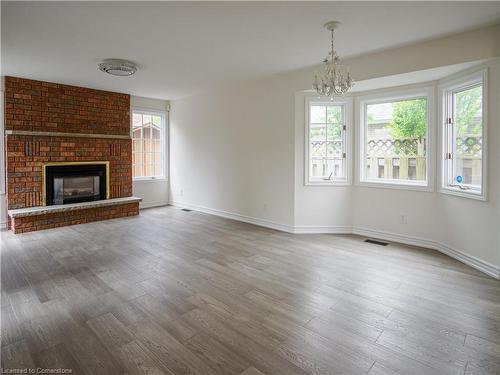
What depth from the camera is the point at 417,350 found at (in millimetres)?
1974

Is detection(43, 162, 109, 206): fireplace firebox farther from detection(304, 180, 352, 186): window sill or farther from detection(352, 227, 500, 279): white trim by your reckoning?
detection(352, 227, 500, 279): white trim

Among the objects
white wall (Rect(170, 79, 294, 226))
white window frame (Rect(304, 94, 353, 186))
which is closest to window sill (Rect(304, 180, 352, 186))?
white window frame (Rect(304, 94, 353, 186))

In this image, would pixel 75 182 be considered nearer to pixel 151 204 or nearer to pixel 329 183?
pixel 151 204

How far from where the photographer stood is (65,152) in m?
5.63

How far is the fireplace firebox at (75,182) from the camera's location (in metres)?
5.46

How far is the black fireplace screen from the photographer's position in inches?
215

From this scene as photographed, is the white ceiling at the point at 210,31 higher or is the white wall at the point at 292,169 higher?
the white ceiling at the point at 210,31

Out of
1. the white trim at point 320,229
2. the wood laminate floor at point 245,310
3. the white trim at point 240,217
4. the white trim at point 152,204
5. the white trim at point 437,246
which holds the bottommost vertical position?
the wood laminate floor at point 245,310

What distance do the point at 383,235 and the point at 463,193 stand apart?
130 cm

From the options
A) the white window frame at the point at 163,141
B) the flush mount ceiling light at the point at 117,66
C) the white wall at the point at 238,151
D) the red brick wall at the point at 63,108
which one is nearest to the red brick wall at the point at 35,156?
the red brick wall at the point at 63,108

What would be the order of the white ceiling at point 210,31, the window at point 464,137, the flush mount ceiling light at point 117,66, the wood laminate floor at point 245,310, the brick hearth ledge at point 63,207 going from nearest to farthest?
the wood laminate floor at point 245,310 < the white ceiling at point 210,31 < the window at point 464,137 < the flush mount ceiling light at point 117,66 < the brick hearth ledge at point 63,207

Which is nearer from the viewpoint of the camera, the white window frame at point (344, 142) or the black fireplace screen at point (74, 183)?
the white window frame at point (344, 142)

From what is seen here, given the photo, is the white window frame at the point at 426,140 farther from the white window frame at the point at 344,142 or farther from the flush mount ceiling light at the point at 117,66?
the flush mount ceiling light at the point at 117,66

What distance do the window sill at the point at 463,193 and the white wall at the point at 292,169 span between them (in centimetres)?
7
